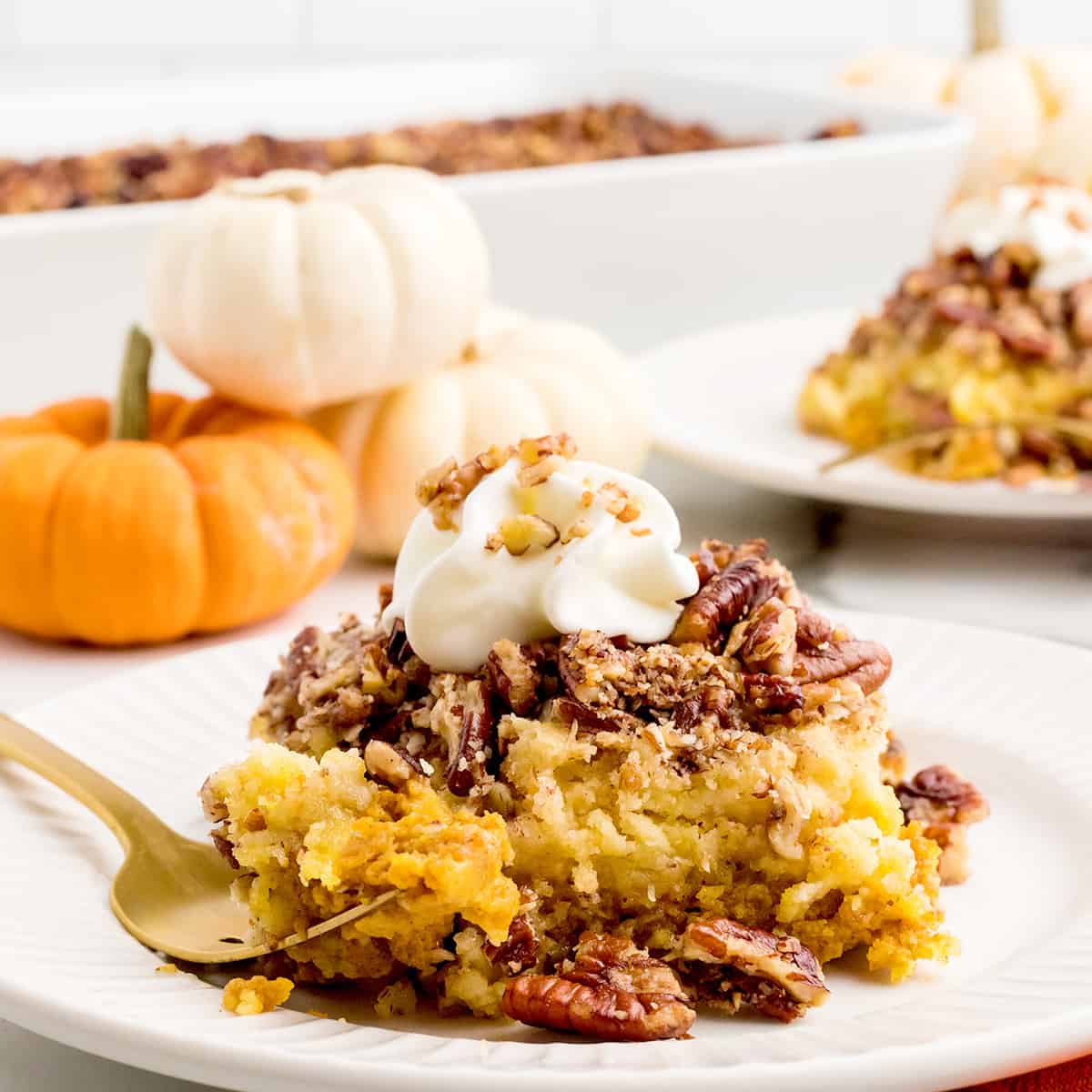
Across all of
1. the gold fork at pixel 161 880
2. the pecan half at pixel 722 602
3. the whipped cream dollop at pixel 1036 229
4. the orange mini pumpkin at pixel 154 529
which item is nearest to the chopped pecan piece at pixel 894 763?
the pecan half at pixel 722 602

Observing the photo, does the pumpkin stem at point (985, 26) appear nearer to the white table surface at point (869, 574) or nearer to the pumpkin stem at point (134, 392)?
the white table surface at point (869, 574)

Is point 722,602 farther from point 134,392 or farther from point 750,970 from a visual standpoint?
point 134,392

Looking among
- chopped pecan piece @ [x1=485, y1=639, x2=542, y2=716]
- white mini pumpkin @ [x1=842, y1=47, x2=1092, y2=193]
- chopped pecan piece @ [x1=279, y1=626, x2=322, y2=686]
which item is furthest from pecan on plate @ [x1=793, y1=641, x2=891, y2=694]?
white mini pumpkin @ [x1=842, y1=47, x2=1092, y2=193]

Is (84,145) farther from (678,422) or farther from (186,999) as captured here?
(186,999)

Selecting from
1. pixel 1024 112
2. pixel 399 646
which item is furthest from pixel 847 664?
pixel 1024 112

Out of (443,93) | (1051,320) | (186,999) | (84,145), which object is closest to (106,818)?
(186,999)

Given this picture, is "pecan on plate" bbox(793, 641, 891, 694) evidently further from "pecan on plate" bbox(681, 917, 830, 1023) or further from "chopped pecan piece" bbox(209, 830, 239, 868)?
"chopped pecan piece" bbox(209, 830, 239, 868)
